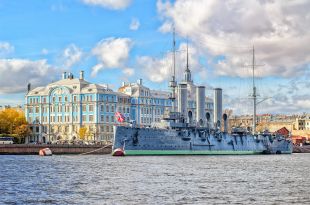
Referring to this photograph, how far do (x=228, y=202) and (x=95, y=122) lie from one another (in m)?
109

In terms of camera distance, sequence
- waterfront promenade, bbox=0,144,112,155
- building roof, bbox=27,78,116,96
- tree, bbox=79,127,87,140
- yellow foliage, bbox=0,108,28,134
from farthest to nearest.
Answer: building roof, bbox=27,78,116,96 → tree, bbox=79,127,87,140 → yellow foliage, bbox=0,108,28,134 → waterfront promenade, bbox=0,144,112,155

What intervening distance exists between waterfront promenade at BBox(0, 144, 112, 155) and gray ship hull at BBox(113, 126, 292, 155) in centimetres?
1366

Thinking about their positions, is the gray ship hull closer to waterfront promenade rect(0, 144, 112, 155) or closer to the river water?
waterfront promenade rect(0, 144, 112, 155)

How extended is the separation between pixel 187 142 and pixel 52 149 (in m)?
23.1

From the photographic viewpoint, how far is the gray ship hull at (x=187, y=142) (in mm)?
95000

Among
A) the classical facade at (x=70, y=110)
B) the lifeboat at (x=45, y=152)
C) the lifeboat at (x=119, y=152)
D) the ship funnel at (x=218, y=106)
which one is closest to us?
the lifeboat at (x=119, y=152)

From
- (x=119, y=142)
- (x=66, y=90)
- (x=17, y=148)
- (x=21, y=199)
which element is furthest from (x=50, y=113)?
(x=21, y=199)

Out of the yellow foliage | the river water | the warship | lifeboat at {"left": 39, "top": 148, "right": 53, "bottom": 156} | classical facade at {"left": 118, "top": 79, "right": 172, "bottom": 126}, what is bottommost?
the river water

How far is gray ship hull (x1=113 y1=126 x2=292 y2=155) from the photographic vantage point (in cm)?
9500

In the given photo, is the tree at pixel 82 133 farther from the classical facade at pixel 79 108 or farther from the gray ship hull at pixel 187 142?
the gray ship hull at pixel 187 142

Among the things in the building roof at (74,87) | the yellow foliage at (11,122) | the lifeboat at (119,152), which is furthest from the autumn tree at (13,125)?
the lifeboat at (119,152)

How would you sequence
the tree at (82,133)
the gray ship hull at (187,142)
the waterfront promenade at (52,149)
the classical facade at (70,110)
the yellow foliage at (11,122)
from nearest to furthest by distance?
the gray ship hull at (187,142)
the waterfront promenade at (52,149)
the yellow foliage at (11,122)
the tree at (82,133)
the classical facade at (70,110)

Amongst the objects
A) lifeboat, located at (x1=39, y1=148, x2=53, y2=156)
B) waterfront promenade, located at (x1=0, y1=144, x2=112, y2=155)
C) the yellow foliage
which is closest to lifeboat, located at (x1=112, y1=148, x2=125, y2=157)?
lifeboat, located at (x1=39, y1=148, x2=53, y2=156)

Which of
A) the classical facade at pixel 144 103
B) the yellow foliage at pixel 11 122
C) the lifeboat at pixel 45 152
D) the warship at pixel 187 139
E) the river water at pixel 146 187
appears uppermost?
the classical facade at pixel 144 103
